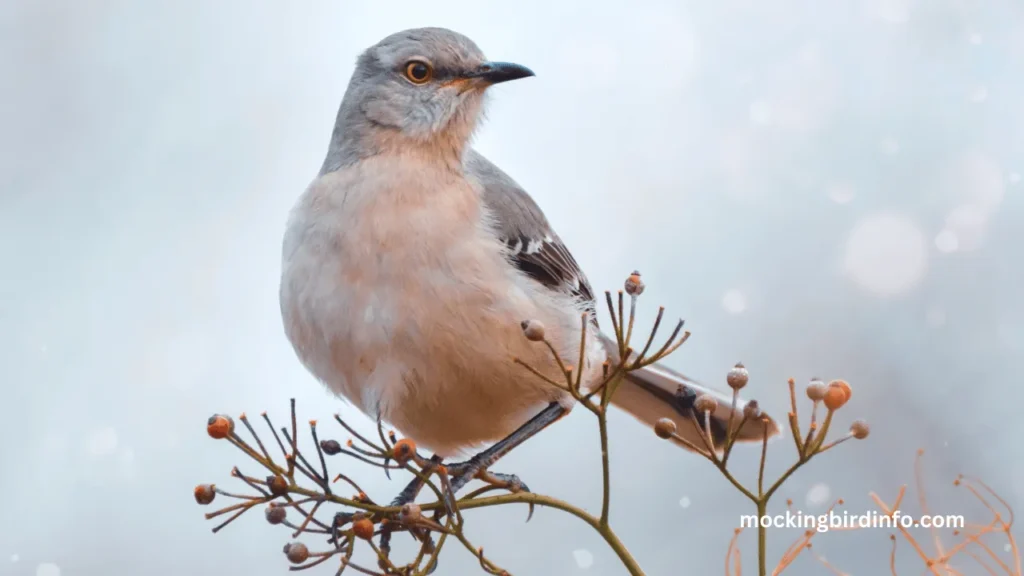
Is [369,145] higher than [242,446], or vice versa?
[369,145]

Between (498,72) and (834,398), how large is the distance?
3.57 feet

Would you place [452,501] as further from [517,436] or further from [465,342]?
[517,436]

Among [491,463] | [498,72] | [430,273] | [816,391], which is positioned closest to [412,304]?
[430,273]

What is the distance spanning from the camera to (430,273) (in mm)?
1856

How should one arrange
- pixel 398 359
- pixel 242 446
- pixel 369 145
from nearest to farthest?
pixel 242 446 < pixel 398 359 < pixel 369 145

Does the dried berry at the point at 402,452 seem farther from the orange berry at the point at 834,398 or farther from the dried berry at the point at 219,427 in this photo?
the orange berry at the point at 834,398

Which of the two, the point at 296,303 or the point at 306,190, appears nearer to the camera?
the point at 296,303

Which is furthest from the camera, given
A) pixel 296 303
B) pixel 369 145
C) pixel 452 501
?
pixel 369 145

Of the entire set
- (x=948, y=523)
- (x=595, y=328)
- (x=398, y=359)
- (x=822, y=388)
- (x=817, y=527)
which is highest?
(x=398, y=359)

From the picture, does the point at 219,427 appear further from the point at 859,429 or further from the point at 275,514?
the point at 859,429

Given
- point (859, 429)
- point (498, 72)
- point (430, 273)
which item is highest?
point (498, 72)

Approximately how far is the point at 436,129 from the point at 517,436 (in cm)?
69

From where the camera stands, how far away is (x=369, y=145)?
2.16 metres

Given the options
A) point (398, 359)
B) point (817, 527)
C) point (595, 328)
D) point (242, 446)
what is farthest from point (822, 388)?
point (595, 328)
